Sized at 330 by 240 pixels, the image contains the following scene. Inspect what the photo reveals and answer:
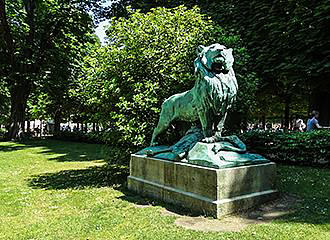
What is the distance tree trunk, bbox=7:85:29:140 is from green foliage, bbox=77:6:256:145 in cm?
1694

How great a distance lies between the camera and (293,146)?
36.6 ft

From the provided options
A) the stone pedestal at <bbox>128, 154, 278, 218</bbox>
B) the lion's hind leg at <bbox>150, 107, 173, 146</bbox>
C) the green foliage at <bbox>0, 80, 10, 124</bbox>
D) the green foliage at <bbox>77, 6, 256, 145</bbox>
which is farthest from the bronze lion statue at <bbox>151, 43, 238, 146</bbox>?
the green foliage at <bbox>0, 80, 10, 124</bbox>

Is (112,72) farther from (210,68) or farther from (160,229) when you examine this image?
(160,229)

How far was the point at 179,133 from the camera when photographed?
8461 mm

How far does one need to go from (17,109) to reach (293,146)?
20463mm

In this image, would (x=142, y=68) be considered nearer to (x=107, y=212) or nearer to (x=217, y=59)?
(x=217, y=59)

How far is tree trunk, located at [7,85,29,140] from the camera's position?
2352 cm

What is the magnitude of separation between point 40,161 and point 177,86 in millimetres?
8590

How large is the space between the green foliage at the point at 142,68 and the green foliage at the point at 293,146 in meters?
3.53

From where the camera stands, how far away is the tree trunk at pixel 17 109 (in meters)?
23.5

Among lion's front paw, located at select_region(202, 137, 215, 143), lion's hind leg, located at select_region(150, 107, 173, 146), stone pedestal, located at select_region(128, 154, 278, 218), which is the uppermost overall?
lion's hind leg, located at select_region(150, 107, 173, 146)

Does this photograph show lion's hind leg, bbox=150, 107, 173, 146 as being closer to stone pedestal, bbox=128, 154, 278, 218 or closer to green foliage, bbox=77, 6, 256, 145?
green foliage, bbox=77, 6, 256, 145

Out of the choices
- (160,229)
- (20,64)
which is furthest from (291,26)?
(20,64)

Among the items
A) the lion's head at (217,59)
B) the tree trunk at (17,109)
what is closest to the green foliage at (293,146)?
the lion's head at (217,59)
